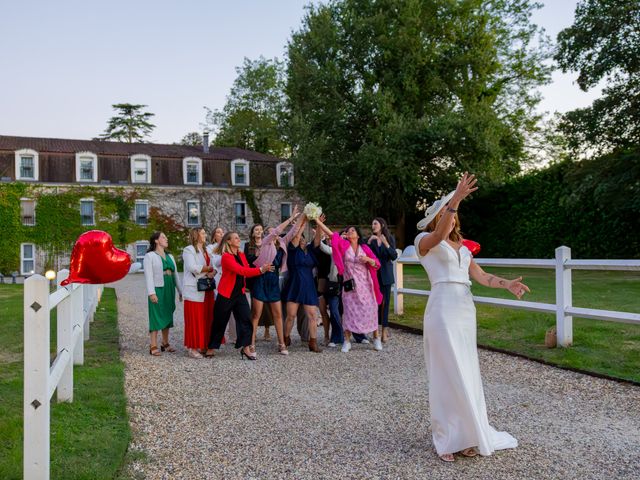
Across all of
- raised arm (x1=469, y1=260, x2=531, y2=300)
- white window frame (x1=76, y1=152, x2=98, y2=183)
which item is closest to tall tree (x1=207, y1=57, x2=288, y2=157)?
white window frame (x1=76, y1=152, x2=98, y2=183)

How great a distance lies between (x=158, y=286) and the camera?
9414 millimetres

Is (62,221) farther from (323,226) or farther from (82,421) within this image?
(82,421)

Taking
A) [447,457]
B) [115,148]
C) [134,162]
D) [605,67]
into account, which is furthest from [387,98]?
[447,457]

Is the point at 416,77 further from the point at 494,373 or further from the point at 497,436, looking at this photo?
the point at 497,436

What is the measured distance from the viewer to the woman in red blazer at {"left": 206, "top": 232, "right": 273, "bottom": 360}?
8.84 m

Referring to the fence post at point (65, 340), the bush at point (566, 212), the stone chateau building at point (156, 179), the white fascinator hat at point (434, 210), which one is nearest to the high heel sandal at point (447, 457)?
the white fascinator hat at point (434, 210)

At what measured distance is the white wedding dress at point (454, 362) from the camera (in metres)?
4.42

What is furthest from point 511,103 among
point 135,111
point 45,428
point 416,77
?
point 135,111

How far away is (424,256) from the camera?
4.78m

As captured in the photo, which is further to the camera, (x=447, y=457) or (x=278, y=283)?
(x=278, y=283)

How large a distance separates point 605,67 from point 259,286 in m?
20.1

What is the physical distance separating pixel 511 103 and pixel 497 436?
33320 mm

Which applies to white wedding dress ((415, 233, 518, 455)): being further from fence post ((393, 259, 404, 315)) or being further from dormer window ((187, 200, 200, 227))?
dormer window ((187, 200, 200, 227))

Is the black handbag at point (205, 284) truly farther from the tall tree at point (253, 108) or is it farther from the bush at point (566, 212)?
the tall tree at point (253, 108)
